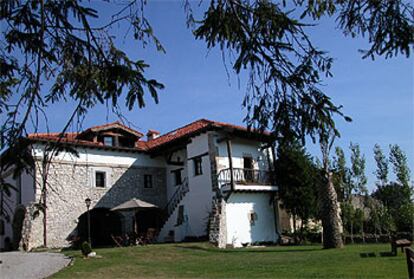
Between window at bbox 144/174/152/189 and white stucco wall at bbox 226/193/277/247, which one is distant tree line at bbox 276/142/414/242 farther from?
window at bbox 144/174/152/189

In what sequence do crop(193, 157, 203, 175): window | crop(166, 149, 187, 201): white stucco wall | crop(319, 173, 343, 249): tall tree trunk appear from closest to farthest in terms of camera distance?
crop(319, 173, 343, 249): tall tree trunk, crop(193, 157, 203, 175): window, crop(166, 149, 187, 201): white stucco wall

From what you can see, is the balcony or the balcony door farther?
the balcony door

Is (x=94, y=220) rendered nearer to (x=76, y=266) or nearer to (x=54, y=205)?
(x=54, y=205)

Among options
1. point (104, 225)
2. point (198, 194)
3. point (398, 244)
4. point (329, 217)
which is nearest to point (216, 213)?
point (198, 194)

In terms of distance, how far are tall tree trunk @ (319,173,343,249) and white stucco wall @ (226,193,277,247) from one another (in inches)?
177

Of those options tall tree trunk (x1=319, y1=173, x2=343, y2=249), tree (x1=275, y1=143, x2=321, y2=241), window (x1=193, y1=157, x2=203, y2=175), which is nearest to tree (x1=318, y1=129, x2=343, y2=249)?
tall tree trunk (x1=319, y1=173, x2=343, y2=249)

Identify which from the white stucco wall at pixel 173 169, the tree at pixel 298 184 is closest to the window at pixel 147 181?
the white stucco wall at pixel 173 169

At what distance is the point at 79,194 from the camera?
2152cm

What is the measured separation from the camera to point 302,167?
2194 centimetres

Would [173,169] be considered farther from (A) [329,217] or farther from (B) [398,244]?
(B) [398,244]

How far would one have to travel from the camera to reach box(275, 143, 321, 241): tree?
2158 centimetres

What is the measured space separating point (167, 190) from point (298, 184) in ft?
24.4

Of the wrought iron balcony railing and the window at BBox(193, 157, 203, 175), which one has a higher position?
the window at BBox(193, 157, 203, 175)

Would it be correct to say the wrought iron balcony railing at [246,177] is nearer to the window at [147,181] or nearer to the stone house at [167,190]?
the stone house at [167,190]
